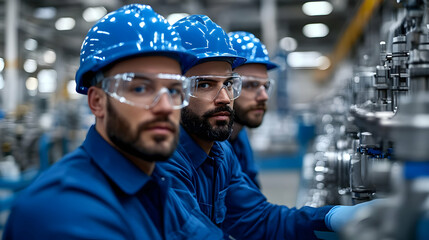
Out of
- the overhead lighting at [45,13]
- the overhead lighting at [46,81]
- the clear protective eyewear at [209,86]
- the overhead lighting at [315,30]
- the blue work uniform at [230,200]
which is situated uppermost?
the overhead lighting at [315,30]

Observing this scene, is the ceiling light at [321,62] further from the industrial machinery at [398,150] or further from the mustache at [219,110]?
the mustache at [219,110]

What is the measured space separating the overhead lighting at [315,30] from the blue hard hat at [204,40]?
11427mm

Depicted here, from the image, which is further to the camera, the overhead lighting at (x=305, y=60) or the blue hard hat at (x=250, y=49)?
the overhead lighting at (x=305, y=60)

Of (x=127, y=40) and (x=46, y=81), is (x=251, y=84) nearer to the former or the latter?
(x=127, y=40)

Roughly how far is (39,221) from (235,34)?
76.6 inches

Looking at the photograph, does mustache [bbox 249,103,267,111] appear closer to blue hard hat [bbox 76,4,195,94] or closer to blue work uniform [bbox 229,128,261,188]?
blue work uniform [bbox 229,128,261,188]

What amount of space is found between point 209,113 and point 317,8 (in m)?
9.42

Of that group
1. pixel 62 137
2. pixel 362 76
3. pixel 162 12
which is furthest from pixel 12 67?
pixel 362 76

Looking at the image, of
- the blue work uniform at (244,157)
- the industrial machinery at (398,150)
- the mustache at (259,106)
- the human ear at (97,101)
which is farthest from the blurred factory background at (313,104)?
the human ear at (97,101)

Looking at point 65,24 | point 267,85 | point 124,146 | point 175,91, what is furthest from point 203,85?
point 65,24

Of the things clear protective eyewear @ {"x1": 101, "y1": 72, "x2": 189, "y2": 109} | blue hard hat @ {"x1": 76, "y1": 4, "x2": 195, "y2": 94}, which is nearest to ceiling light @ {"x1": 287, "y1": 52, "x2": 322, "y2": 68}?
blue hard hat @ {"x1": 76, "y1": 4, "x2": 195, "y2": 94}

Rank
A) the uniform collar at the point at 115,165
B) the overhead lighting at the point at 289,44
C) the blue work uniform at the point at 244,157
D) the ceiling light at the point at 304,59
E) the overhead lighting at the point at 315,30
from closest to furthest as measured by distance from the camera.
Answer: the uniform collar at the point at 115,165, the blue work uniform at the point at 244,157, the overhead lighting at the point at 289,44, the overhead lighting at the point at 315,30, the ceiling light at the point at 304,59

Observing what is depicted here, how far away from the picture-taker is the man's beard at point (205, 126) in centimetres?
165

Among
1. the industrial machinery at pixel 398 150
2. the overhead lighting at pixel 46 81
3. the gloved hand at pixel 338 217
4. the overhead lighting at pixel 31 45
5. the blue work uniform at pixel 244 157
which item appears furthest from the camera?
the overhead lighting at pixel 46 81
